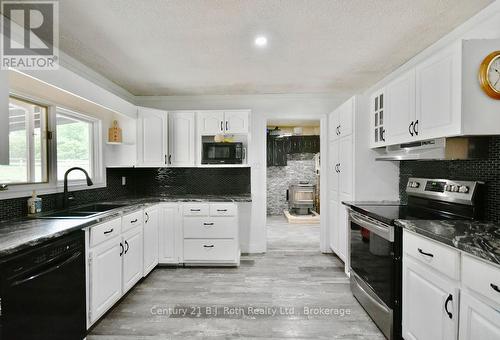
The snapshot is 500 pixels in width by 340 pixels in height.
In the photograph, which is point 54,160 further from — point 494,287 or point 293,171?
point 293,171

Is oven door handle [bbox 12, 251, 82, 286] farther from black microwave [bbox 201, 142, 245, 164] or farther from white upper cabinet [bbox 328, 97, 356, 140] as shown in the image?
white upper cabinet [bbox 328, 97, 356, 140]

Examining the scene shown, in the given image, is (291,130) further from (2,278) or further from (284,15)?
(2,278)

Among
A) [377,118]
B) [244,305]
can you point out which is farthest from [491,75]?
[244,305]

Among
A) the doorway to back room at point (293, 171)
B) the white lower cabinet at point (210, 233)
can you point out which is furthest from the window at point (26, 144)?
the doorway to back room at point (293, 171)

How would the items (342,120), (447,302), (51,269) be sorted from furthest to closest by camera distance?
1. (342,120)
2. (51,269)
3. (447,302)

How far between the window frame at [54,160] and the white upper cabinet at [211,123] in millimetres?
1278

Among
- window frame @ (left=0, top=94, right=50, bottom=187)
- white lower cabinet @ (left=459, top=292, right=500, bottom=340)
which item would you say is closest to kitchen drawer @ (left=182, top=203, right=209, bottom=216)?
window frame @ (left=0, top=94, right=50, bottom=187)

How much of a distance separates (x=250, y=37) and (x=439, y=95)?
1.55 m

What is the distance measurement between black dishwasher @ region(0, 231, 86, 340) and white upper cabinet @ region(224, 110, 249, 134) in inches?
89.8

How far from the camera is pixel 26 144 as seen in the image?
2225 mm

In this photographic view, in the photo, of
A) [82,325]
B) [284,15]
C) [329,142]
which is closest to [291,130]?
[329,142]

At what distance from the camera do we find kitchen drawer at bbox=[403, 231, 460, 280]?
131cm

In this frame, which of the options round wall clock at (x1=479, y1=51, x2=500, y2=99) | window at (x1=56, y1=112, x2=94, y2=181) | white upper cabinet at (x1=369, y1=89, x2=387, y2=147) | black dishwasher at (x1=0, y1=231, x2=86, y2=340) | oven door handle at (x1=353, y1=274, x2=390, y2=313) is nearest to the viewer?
black dishwasher at (x1=0, y1=231, x2=86, y2=340)

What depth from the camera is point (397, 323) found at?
5.87ft
